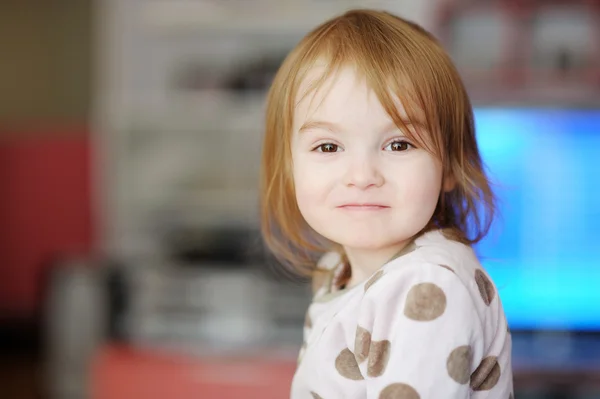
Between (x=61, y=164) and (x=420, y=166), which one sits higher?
(x=420, y=166)

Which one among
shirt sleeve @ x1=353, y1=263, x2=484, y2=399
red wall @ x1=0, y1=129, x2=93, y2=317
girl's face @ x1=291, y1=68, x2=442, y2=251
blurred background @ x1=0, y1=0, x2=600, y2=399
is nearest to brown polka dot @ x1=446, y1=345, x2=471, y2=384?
shirt sleeve @ x1=353, y1=263, x2=484, y2=399

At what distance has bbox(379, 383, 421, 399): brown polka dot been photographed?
0.64 m

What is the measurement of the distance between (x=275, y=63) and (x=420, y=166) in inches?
71.1

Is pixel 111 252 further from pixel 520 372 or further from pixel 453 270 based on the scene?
pixel 453 270

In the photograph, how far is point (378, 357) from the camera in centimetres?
67

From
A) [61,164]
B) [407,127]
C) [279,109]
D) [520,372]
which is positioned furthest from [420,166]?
[61,164]

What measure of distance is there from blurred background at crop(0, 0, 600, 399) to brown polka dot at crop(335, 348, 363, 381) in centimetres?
121

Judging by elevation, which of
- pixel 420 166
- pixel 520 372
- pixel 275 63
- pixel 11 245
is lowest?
pixel 11 245

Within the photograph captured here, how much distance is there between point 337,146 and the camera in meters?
0.73

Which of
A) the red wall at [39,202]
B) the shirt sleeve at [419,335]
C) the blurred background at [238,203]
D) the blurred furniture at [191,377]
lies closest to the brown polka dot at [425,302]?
the shirt sleeve at [419,335]

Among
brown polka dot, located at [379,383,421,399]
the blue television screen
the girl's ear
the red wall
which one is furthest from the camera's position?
the red wall

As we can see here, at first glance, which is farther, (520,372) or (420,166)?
(520,372)

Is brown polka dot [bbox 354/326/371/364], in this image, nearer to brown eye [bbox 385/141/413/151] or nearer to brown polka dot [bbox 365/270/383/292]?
brown polka dot [bbox 365/270/383/292]

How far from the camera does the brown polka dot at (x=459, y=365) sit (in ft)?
2.10
